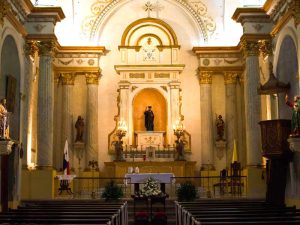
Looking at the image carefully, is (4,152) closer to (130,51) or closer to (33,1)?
(33,1)

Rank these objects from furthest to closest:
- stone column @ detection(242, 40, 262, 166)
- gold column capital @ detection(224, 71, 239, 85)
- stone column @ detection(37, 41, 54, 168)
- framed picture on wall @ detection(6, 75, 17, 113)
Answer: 1. gold column capital @ detection(224, 71, 239, 85)
2. stone column @ detection(242, 40, 262, 166)
3. stone column @ detection(37, 41, 54, 168)
4. framed picture on wall @ detection(6, 75, 17, 113)

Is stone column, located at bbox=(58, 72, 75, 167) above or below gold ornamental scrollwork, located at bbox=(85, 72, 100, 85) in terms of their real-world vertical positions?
below

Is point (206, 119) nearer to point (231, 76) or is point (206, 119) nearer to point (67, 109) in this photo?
point (231, 76)

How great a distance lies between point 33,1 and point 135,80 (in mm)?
6795

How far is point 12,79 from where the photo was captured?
18062 millimetres

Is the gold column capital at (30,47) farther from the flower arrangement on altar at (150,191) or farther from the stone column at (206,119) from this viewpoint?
the stone column at (206,119)

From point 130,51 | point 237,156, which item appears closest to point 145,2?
point 130,51

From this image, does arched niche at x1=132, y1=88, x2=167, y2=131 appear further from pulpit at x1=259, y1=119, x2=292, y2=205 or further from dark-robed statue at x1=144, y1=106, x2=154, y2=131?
pulpit at x1=259, y1=119, x2=292, y2=205

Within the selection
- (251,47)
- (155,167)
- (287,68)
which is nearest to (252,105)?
(251,47)

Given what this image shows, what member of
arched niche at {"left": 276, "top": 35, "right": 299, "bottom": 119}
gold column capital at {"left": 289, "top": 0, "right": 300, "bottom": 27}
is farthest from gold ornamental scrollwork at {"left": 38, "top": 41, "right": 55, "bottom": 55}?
gold column capital at {"left": 289, "top": 0, "right": 300, "bottom": 27}

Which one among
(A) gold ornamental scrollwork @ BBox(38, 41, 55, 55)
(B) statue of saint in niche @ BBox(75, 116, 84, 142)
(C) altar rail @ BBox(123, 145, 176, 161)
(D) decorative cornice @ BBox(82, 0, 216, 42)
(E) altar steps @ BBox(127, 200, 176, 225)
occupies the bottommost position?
(E) altar steps @ BBox(127, 200, 176, 225)

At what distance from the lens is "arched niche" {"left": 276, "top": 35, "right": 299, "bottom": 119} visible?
58.7 feet

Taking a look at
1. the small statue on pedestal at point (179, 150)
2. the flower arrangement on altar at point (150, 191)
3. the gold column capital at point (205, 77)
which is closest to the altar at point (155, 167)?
the small statue on pedestal at point (179, 150)

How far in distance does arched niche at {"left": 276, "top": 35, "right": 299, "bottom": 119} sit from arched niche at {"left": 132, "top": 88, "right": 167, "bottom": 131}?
27.3 ft
